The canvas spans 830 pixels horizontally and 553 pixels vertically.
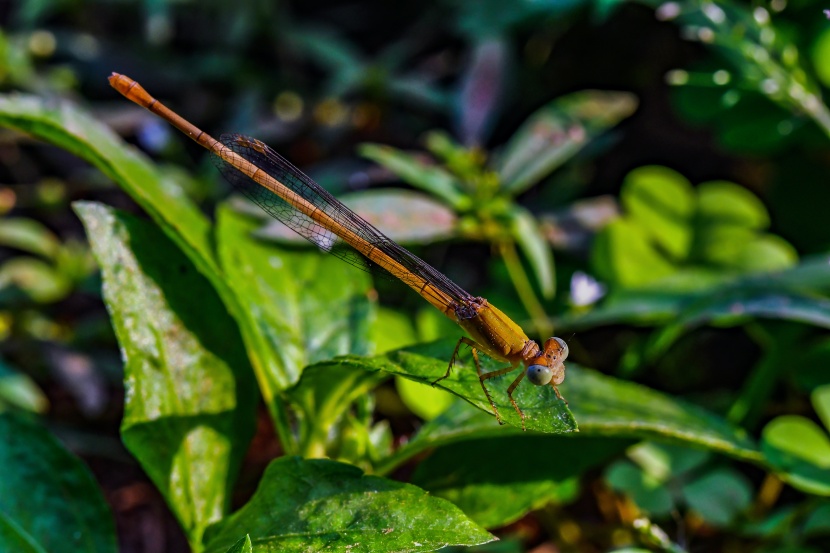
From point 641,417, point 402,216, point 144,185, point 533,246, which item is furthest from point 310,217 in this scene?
point 641,417

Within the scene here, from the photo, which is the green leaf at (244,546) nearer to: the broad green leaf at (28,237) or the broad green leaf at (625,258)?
the broad green leaf at (625,258)

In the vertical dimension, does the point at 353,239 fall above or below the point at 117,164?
below

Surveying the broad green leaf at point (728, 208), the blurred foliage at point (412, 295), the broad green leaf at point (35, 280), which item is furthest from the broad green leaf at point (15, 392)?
the broad green leaf at point (728, 208)

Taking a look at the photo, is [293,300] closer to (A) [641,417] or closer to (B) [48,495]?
(B) [48,495]

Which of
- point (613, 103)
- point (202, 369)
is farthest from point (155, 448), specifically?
point (613, 103)

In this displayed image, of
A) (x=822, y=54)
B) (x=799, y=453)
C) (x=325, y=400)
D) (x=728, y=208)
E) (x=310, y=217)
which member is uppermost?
(x=822, y=54)
